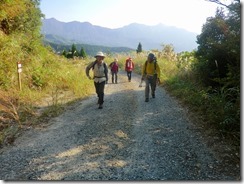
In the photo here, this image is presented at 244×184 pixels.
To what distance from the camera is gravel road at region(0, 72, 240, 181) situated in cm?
489

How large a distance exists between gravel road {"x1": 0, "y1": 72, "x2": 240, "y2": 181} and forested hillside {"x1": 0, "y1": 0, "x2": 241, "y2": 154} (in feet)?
2.33

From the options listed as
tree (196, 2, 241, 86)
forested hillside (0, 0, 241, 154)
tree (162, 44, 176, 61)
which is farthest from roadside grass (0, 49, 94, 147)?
tree (162, 44, 176, 61)

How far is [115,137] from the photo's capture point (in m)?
6.70

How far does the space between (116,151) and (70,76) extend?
31.1 ft

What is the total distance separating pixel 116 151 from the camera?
5.83 meters

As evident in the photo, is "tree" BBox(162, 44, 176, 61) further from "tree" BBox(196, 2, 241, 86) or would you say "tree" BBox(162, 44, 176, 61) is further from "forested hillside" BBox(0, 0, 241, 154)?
"tree" BBox(196, 2, 241, 86)

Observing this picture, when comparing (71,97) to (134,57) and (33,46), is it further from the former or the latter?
(134,57)

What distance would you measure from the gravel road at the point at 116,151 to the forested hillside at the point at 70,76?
2.33 feet

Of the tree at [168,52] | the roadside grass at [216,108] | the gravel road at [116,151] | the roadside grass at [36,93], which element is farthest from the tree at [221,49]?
the tree at [168,52]

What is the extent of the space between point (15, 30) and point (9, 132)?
835cm

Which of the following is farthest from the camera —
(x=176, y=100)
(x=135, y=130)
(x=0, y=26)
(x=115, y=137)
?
(x=0, y=26)

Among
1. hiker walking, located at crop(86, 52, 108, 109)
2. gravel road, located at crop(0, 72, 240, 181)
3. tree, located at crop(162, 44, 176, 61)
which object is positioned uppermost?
tree, located at crop(162, 44, 176, 61)

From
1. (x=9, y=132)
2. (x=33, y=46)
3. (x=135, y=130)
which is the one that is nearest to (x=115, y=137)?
(x=135, y=130)

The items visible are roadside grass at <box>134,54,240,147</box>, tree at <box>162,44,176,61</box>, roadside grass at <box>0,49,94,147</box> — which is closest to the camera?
roadside grass at <box>134,54,240,147</box>
